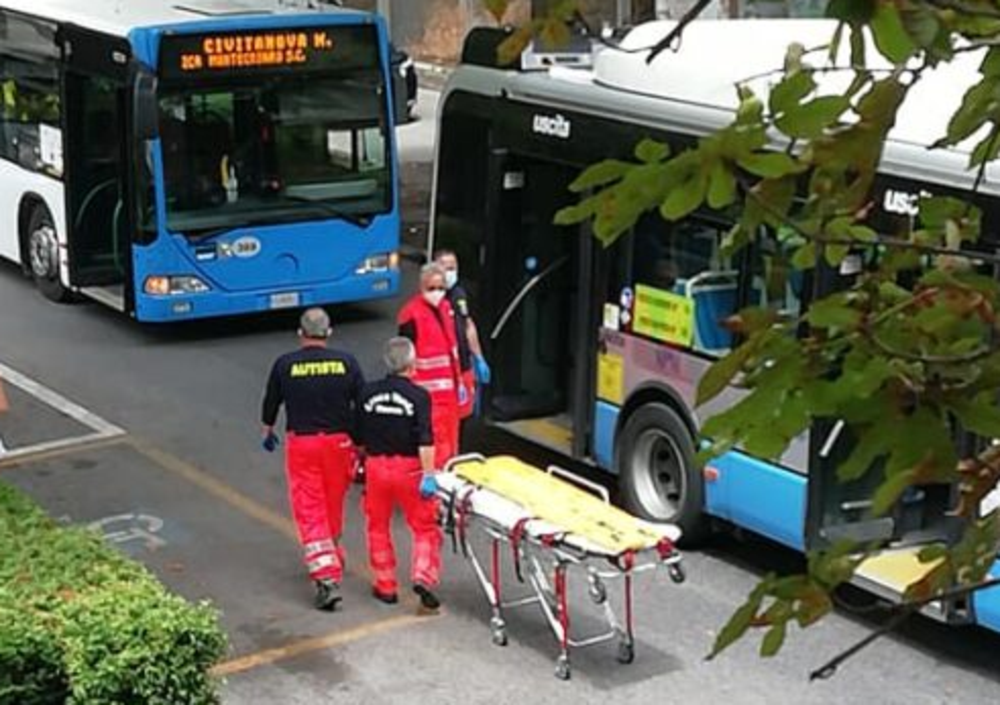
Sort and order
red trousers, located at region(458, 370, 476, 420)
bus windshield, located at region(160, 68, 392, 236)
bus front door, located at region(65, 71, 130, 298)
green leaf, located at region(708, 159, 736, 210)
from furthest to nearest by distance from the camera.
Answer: bus front door, located at region(65, 71, 130, 298) → bus windshield, located at region(160, 68, 392, 236) → red trousers, located at region(458, 370, 476, 420) → green leaf, located at region(708, 159, 736, 210)

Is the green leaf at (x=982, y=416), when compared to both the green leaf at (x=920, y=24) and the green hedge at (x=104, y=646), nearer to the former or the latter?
the green leaf at (x=920, y=24)

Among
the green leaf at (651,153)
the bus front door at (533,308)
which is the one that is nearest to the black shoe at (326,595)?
the bus front door at (533,308)

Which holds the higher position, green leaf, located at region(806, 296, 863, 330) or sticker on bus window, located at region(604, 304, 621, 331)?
green leaf, located at region(806, 296, 863, 330)

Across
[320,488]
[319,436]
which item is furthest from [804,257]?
[320,488]

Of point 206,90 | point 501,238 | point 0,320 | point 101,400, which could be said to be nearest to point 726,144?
point 501,238

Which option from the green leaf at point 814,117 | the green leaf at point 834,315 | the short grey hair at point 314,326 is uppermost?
the green leaf at point 814,117

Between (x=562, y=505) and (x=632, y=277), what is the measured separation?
2.22m

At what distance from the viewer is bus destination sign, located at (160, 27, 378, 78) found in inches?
645

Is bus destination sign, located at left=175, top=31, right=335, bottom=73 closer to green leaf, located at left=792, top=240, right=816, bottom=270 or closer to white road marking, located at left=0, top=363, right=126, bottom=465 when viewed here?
white road marking, located at left=0, top=363, right=126, bottom=465

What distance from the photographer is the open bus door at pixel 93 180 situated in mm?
17375

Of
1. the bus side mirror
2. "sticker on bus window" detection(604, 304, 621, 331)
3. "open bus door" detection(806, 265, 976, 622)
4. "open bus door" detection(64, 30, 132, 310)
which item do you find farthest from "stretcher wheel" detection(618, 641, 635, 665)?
"open bus door" detection(64, 30, 132, 310)

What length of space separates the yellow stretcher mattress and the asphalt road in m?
0.76

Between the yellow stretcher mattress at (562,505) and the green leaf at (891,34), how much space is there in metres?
6.55

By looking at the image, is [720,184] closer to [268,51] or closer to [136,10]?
[268,51]
